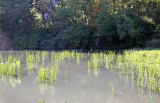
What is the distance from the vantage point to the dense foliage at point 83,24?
1595cm

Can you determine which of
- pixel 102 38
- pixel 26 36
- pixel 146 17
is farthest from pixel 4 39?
pixel 146 17

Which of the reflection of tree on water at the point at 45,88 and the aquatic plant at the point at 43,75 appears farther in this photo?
the aquatic plant at the point at 43,75

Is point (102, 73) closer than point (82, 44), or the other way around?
point (102, 73)

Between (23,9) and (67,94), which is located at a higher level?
(23,9)

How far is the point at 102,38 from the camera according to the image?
717 inches

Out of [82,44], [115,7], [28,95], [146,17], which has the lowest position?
[28,95]

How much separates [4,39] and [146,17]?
16.6 m

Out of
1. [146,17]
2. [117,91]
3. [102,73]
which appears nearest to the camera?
[117,91]

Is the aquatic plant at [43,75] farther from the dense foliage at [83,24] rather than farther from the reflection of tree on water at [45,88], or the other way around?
the dense foliage at [83,24]

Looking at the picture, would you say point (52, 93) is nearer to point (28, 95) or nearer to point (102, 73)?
point (28, 95)

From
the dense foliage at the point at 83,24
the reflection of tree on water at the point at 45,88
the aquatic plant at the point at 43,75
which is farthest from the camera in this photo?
the dense foliage at the point at 83,24

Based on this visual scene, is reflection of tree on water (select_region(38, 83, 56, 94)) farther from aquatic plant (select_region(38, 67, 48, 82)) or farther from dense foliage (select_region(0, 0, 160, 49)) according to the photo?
dense foliage (select_region(0, 0, 160, 49))

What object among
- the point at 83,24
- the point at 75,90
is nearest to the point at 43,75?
the point at 75,90

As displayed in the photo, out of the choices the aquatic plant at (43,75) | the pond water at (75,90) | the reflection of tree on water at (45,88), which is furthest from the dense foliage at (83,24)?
the reflection of tree on water at (45,88)
